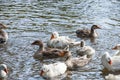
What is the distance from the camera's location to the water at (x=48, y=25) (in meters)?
14.2

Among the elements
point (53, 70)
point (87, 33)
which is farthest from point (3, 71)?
point (87, 33)

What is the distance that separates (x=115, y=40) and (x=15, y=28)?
403 cm

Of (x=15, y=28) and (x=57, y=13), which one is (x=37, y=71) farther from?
(x=57, y=13)

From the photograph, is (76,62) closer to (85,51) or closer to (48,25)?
(85,51)

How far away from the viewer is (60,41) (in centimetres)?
1658

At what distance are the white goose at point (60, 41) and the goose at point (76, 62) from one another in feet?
5.28

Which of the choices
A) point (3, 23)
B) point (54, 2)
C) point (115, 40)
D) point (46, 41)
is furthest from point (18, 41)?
point (54, 2)

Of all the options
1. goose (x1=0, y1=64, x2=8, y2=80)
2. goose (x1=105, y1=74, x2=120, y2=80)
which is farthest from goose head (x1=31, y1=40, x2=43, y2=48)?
goose (x1=105, y1=74, x2=120, y2=80)

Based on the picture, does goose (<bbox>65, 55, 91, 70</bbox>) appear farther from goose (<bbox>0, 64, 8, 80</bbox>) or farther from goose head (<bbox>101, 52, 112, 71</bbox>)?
goose (<bbox>0, 64, 8, 80</bbox>)

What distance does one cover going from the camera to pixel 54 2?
75.3 ft

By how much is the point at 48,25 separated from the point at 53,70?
5.06 metres

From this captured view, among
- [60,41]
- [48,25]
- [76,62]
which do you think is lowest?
[76,62]

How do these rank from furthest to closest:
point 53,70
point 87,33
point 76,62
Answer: point 87,33 → point 76,62 → point 53,70

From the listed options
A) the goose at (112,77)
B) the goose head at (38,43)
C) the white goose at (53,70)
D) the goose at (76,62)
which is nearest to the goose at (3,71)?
the white goose at (53,70)
